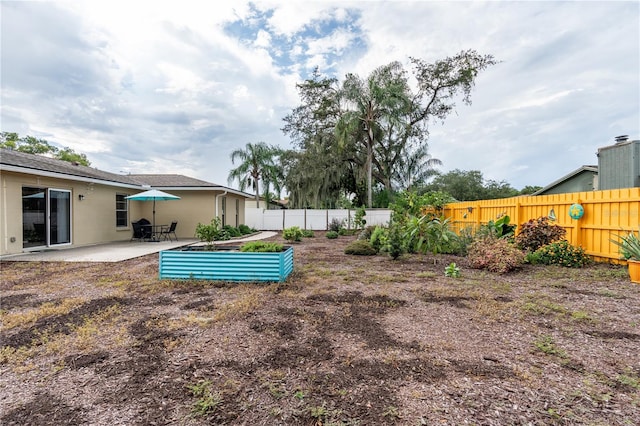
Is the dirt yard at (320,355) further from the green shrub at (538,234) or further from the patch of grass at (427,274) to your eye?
the green shrub at (538,234)

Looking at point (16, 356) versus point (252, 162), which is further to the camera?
point (252, 162)

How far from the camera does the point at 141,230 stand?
11375 millimetres

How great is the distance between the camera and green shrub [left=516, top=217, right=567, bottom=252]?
22.5ft

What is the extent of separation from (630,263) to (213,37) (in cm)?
1133

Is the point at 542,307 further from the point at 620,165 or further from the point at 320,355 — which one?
the point at 620,165

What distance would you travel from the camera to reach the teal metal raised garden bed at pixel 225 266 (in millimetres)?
5020

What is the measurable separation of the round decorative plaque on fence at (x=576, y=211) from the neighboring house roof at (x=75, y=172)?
11.8m

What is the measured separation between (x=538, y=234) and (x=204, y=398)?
7988 mm

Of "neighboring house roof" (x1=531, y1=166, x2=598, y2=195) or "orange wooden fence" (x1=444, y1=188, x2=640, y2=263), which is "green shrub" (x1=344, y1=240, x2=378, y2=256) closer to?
"orange wooden fence" (x1=444, y1=188, x2=640, y2=263)

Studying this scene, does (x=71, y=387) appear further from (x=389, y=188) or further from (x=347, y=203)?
(x=389, y=188)

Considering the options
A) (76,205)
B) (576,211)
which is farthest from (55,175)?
(576,211)

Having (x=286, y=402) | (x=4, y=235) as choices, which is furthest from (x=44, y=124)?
(x=286, y=402)

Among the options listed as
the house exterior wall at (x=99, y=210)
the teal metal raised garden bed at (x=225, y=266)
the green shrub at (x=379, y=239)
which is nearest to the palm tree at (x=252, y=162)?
the house exterior wall at (x=99, y=210)

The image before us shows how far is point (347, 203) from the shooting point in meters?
19.1
